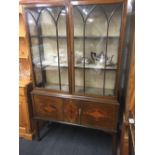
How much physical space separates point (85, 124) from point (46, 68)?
2.90 ft

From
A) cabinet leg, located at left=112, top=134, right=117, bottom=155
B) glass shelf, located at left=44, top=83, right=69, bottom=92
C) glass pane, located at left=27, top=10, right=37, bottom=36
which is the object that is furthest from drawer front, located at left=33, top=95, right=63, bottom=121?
glass pane, located at left=27, top=10, right=37, bottom=36

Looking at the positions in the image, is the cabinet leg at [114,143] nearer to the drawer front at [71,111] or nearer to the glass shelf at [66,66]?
the drawer front at [71,111]

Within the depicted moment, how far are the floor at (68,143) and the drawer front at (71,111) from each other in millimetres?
391

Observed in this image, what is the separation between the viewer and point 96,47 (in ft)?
5.88

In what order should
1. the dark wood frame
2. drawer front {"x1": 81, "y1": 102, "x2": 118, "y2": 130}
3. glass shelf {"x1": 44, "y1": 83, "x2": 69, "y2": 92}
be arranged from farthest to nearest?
1. glass shelf {"x1": 44, "y1": 83, "x2": 69, "y2": 92}
2. drawer front {"x1": 81, "y1": 102, "x2": 118, "y2": 130}
3. the dark wood frame

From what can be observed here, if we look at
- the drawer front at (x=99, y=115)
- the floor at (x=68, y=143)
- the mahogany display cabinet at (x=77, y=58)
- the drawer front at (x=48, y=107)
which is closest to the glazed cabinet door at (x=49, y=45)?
the mahogany display cabinet at (x=77, y=58)

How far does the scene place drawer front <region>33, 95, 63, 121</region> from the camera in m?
1.92

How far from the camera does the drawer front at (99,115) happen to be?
1.73 metres

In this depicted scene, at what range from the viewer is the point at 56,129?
94.4 inches

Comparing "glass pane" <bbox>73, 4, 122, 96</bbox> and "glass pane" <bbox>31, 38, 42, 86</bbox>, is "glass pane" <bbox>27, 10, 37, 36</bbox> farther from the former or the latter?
"glass pane" <bbox>73, 4, 122, 96</bbox>

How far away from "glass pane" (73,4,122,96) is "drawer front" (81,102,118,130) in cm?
15

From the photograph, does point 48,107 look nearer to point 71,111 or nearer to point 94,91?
point 71,111
